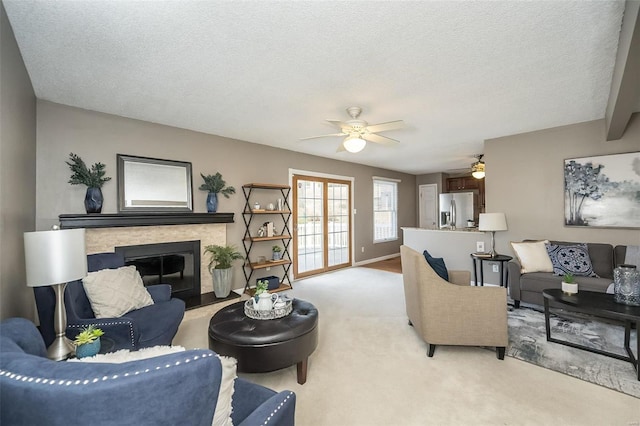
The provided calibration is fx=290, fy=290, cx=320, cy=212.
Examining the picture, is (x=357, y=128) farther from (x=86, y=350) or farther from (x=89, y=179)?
(x=89, y=179)

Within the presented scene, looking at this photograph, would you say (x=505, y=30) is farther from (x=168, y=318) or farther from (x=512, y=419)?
(x=168, y=318)

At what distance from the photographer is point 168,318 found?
253cm

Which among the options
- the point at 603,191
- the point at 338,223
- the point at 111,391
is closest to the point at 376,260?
the point at 338,223

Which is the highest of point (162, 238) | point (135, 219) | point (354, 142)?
point (354, 142)

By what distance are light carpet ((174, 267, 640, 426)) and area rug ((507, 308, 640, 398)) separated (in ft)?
0.47

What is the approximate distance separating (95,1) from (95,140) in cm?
223

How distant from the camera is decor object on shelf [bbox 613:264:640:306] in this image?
246cm

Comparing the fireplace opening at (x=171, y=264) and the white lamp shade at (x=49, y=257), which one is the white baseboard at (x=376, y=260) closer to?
the fireplace opening at (x=171, y=264)

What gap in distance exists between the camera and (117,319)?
7.07 ft

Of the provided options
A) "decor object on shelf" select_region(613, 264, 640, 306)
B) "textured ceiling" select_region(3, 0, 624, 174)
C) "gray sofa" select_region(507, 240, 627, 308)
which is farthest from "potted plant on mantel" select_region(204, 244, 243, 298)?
"decor object on shelf" select_region(613, 264, 640, 306)

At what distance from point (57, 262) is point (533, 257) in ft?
15.6

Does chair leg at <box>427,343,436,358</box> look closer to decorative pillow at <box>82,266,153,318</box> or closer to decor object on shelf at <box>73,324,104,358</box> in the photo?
decor object on shelf at <box>73,324,104,358</box>

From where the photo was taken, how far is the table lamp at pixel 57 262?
153 centimetres

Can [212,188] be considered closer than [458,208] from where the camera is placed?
Yes
